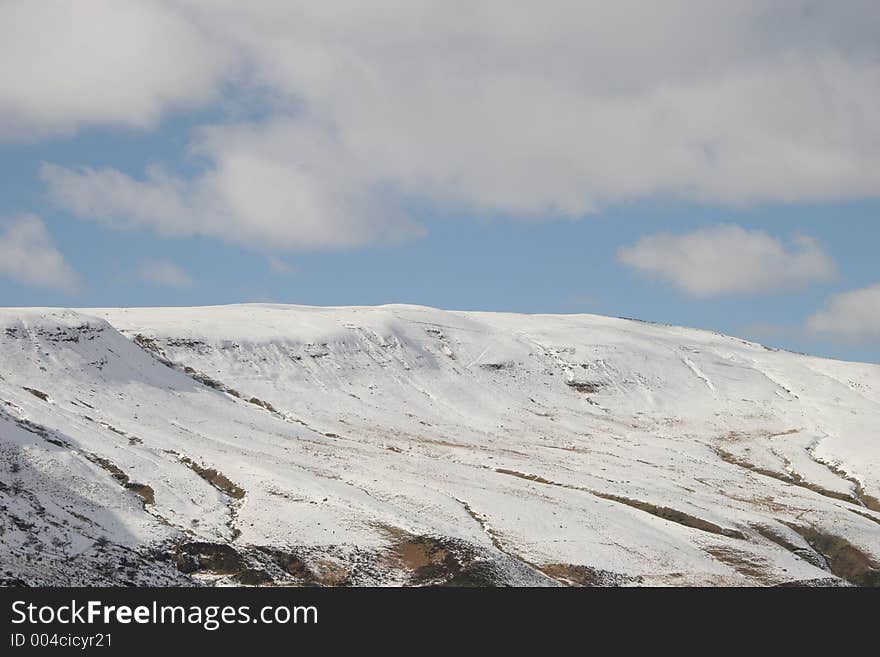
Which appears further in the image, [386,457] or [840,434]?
[840,434]

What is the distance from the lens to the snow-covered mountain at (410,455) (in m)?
52.0

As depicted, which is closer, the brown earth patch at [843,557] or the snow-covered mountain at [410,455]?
the snow-covered mountain at [410,455]

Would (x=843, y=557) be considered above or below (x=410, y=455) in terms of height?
below

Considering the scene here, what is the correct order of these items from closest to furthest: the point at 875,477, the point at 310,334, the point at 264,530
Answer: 1. the point at 264,530
2. the point at 875,477
3. the point at 310,334

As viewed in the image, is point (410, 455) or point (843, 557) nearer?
point (843, 557)

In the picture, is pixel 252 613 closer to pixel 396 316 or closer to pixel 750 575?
pixel 750 575

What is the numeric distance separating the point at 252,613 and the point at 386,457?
164 feet

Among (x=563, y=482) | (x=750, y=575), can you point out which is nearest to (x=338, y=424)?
(x=563, y=482)

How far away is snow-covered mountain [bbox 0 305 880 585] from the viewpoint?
171ft

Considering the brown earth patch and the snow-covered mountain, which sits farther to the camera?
the brown earth patch

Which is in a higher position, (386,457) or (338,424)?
(338,424)

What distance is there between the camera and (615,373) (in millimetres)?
138125

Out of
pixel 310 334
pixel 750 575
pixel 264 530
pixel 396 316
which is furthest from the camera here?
pixel 396 316

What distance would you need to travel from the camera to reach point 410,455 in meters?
82.8
